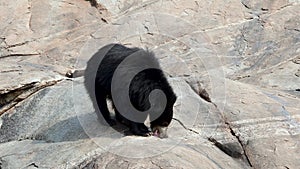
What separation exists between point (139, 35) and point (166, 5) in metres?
1.22

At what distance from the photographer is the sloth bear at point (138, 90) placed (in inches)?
237

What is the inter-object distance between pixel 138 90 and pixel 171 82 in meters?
1.43

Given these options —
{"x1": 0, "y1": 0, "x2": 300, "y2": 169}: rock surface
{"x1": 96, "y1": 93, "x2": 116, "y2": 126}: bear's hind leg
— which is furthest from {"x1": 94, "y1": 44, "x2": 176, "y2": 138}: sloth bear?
{"x1": 0, "y1": 0, "x2": 300, "y2": 169}: rock surface

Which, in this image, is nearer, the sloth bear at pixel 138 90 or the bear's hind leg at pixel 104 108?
the sloth bear at pixel 138 90

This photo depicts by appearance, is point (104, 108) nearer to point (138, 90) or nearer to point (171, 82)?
point (138, 90)

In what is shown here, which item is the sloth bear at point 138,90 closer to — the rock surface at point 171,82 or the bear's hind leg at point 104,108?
the bear's hind leg at point 104,108

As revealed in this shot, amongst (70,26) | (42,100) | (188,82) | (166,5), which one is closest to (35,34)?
(70,26)

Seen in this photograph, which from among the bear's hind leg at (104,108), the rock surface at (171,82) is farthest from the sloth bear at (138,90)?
the rock surface at (171,82)

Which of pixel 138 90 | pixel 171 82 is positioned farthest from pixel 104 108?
pixel 171 82

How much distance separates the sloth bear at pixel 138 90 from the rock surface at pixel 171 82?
0.78 feet

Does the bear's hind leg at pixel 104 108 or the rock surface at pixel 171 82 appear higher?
the bear's hind leg at pixel 104 108

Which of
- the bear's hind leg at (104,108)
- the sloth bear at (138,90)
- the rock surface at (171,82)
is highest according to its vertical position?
the sloth bear at (138,90)

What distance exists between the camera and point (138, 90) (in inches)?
237

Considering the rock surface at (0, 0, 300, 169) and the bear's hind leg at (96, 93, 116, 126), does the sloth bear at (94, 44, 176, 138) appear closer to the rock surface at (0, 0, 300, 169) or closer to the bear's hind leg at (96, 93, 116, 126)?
the bear's hind leg at (96, 93, 116, 126)
